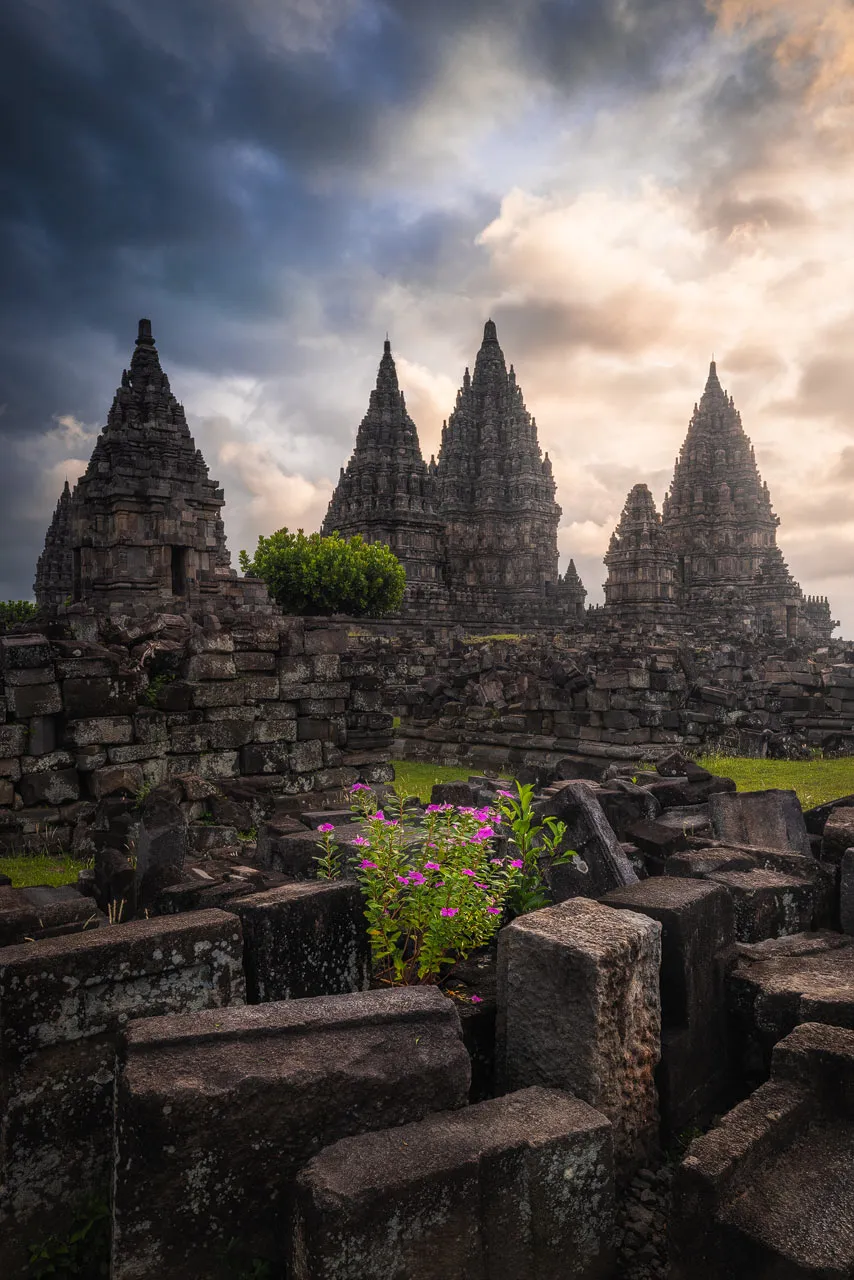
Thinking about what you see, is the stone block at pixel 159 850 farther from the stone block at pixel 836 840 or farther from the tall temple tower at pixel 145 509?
the tall temple tower at pixel 145 509

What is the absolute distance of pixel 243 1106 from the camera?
86.2 inches

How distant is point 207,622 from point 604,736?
6.38 m

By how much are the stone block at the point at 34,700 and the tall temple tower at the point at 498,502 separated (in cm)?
4275

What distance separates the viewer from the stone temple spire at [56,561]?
51.6 meters

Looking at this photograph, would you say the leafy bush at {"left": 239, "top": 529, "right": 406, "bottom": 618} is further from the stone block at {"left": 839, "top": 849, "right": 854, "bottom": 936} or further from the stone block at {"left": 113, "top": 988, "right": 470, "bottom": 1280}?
the stone block at {"left": 113, "top": 988, "right": 470, "bottom": 1280}

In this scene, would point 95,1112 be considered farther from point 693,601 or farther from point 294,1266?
point 693,601

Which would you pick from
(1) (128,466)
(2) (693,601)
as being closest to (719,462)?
(2) (693,601)

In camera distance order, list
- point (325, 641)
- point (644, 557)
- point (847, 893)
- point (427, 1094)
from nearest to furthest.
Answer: point (427, 1094)
point (847, 893)
point (325, 641)
point (644, 557)

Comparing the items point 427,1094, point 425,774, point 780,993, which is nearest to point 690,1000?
point 780,993

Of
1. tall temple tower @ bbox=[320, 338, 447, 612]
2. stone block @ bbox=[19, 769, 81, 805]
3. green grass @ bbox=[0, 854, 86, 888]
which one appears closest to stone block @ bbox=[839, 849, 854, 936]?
green grass @ bbox=[0, 854, 86, 888]

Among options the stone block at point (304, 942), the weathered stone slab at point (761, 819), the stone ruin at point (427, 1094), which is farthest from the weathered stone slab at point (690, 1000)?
the weathered stone slab at point (761, 819)

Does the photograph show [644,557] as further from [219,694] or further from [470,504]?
[219,694]

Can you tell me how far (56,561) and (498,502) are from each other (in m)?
28.7

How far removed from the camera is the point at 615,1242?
2.40 metres
